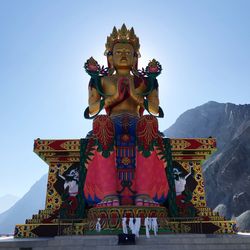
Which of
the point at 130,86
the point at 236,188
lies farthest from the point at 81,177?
the point at 236,188

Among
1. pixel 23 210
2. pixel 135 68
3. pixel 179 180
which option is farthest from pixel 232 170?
pixel 23 210

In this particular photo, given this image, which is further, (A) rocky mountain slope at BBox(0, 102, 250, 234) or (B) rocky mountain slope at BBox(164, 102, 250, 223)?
(B) rocky mountain slope at BBox(164, 102, 250, 223)

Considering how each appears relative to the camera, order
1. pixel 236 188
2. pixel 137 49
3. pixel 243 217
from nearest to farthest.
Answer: pixel 137 49 < pixel 243 217 < pixel 236 188

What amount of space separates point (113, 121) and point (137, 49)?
10.2ft

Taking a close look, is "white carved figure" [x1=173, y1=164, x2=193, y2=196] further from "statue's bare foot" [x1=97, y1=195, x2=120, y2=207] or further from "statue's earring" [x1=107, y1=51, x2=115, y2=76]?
"statue's earring" [x1=107, y1=51, x2=115, y2=76]

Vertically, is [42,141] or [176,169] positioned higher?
[42,141]

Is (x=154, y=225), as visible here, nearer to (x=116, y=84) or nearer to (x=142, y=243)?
(x=142, y=243)

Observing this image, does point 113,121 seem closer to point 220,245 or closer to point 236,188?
point 220,245

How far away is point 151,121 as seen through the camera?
10.1m

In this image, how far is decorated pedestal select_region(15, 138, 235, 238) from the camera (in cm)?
901

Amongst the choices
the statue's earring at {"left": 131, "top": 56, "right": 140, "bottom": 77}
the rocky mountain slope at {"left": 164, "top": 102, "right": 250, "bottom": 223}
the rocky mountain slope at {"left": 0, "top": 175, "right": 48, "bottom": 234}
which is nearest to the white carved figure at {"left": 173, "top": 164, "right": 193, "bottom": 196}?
the statue's earring at {"left": 131, "top": 56, "right": 140, "bottom": 77}

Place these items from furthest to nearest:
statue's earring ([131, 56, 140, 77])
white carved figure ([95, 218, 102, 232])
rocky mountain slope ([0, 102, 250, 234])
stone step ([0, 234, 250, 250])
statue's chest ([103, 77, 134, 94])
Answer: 1. rocky mountain slope ([0, 102, 250, 234])
2. statue's earring ([131, 56, 140, 77])
3. statue's chest ([103, 77, 134, 94])
4. white carved figure ([95, 218, 102, 232])
5. stone step ([0, 234, 250, 250])

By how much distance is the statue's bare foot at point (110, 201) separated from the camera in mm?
9234

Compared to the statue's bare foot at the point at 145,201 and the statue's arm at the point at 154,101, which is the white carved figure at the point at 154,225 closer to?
the statue's bare foot at the point at 145,201
